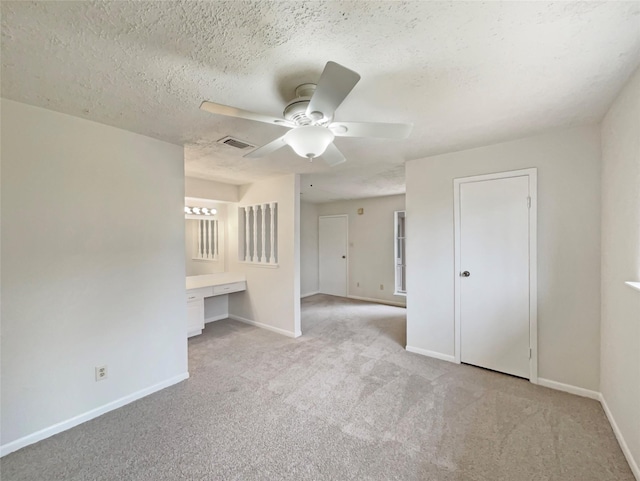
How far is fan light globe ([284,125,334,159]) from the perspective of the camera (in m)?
1.44

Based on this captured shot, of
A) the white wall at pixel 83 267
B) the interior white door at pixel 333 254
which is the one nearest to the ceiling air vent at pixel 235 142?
the white wall at pixel 83 267

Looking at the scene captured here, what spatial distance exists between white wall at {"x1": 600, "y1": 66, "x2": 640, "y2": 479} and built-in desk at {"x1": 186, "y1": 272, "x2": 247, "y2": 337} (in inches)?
159

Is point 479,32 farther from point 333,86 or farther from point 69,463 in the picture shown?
point 69,463

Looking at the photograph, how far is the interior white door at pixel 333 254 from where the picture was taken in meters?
6.45

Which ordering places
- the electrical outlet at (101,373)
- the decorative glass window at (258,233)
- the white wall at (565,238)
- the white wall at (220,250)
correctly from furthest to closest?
the white wall at (220,250) < the decorative glass window at (258,233) < the white wall at (565,238) < the electrical outlet at (101,373)

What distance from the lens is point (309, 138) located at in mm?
1454

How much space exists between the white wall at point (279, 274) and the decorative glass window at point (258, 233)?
0.11 metres

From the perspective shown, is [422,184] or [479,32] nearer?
[479,32]

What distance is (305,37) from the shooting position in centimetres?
122

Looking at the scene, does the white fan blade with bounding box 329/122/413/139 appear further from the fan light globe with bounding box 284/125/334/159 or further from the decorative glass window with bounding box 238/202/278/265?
the decorative glass window with bounding box 238/202/278/265

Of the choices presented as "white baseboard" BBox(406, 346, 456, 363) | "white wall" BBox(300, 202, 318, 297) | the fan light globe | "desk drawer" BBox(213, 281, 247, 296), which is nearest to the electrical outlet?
"desk drawer" BBox(213, 281, 247, 296)

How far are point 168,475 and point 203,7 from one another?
7.66ft

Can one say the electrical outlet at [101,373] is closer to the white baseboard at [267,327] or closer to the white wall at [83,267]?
the white wall at [83,267]

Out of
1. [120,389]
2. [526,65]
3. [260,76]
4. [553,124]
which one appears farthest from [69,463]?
[553,124]
